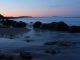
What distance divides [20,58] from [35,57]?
3.31ft

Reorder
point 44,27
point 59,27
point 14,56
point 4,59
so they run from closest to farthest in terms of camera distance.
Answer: point 4,59
point 14,56
point 59,27
point 44,27

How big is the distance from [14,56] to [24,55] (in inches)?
24.9

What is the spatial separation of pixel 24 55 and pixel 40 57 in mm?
1079

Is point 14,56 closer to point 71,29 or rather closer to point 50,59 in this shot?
point 50,59

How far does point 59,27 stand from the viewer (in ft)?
146

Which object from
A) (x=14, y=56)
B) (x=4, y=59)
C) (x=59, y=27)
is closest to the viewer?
(x=4, y=59)

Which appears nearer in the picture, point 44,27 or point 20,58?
point 20,58

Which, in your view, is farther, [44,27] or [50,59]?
[44,27]

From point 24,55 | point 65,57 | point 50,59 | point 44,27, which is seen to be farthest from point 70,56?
point 44,27

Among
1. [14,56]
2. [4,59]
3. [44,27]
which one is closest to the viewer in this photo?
[4,59]

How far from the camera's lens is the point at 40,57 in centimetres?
1652

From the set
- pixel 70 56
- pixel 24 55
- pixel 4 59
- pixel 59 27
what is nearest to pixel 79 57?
pixel 70 56

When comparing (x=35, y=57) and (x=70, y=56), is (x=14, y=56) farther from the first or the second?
(x=70, y=56)

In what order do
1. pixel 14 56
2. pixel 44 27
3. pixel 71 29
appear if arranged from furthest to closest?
1. pixel 44 27
2. pixel 71 29
3. pixel 14 56
